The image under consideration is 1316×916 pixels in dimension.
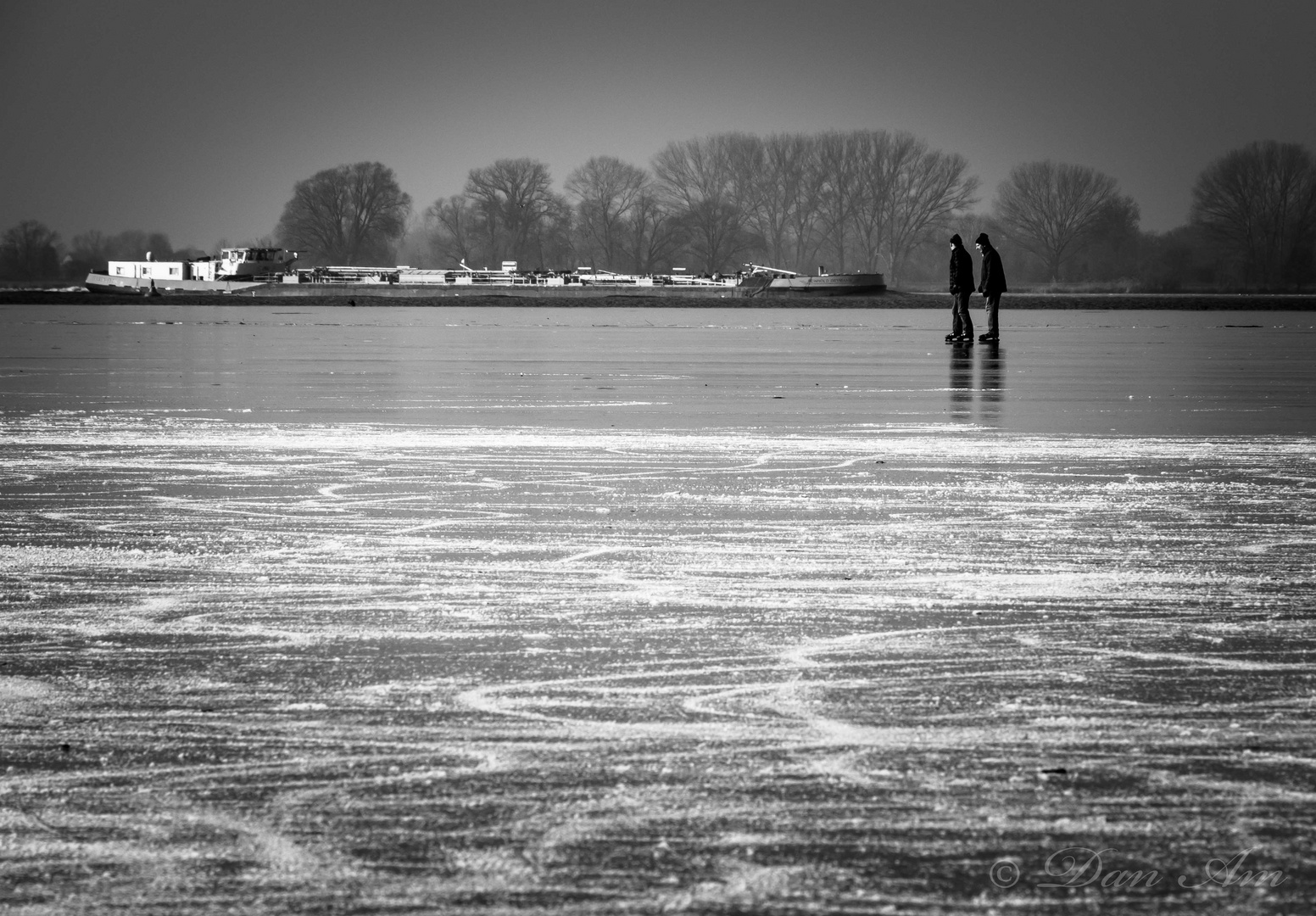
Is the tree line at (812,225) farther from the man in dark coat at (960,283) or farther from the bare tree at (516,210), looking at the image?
the man in dark coat at (960,283)

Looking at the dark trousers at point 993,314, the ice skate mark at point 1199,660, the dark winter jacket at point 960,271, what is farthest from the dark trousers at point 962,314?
the ice skate mark at point 1199,660

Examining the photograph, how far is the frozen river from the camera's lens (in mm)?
2377

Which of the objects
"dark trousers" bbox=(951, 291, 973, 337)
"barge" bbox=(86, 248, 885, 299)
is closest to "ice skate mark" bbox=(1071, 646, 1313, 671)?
"dark trousers" bbox=(951, 291, 973, 337)

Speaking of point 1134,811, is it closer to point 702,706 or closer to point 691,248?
point 702,706

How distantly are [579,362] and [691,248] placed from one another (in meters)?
94.6

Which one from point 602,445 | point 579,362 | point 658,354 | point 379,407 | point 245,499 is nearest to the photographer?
point 245,499

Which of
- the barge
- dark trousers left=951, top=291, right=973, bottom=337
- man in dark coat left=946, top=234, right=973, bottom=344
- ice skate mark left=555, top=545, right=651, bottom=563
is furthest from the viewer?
the barge

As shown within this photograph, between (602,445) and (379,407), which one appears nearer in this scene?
(602,445)

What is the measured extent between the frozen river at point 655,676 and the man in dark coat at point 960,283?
45.2 feet

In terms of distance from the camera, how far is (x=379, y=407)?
11.2 metres

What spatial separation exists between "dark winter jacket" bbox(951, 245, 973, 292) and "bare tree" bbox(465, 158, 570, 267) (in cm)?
9944

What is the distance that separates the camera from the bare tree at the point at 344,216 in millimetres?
122688

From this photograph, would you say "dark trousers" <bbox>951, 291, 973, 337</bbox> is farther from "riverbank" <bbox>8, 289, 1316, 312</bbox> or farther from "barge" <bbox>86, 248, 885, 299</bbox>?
"barge" <bbox>86, 248, 885, 299</bbox>

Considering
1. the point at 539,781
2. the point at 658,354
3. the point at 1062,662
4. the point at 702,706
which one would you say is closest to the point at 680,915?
the point at 539,781
